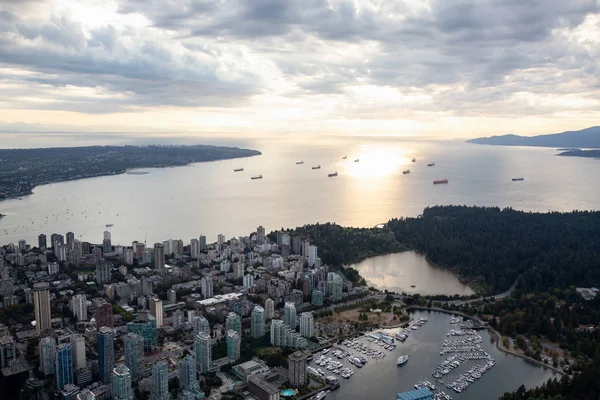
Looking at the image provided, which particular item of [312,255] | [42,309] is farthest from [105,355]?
[312,255]

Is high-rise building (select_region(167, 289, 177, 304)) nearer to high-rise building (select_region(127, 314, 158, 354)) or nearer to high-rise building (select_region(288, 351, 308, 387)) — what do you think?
high-rise building (select_region(127, 314, 158, 354))

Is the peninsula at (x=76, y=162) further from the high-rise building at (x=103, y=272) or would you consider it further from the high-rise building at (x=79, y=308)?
the high-rise building at (x=79, y=308)

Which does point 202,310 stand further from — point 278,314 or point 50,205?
point 50,205

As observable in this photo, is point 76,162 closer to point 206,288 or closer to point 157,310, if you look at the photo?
point 206,288

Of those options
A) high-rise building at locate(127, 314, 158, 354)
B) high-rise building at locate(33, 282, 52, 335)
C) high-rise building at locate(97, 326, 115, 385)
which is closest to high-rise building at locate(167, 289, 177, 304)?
high-rise building at locate(127, 314, 158, 354)

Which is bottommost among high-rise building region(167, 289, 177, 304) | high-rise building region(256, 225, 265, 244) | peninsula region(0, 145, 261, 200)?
high-rise building region(167, 289, 177, 304)

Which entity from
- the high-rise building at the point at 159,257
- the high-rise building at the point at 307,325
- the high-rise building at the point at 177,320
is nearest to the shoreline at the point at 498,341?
the high-rise building at the point at 307,325
